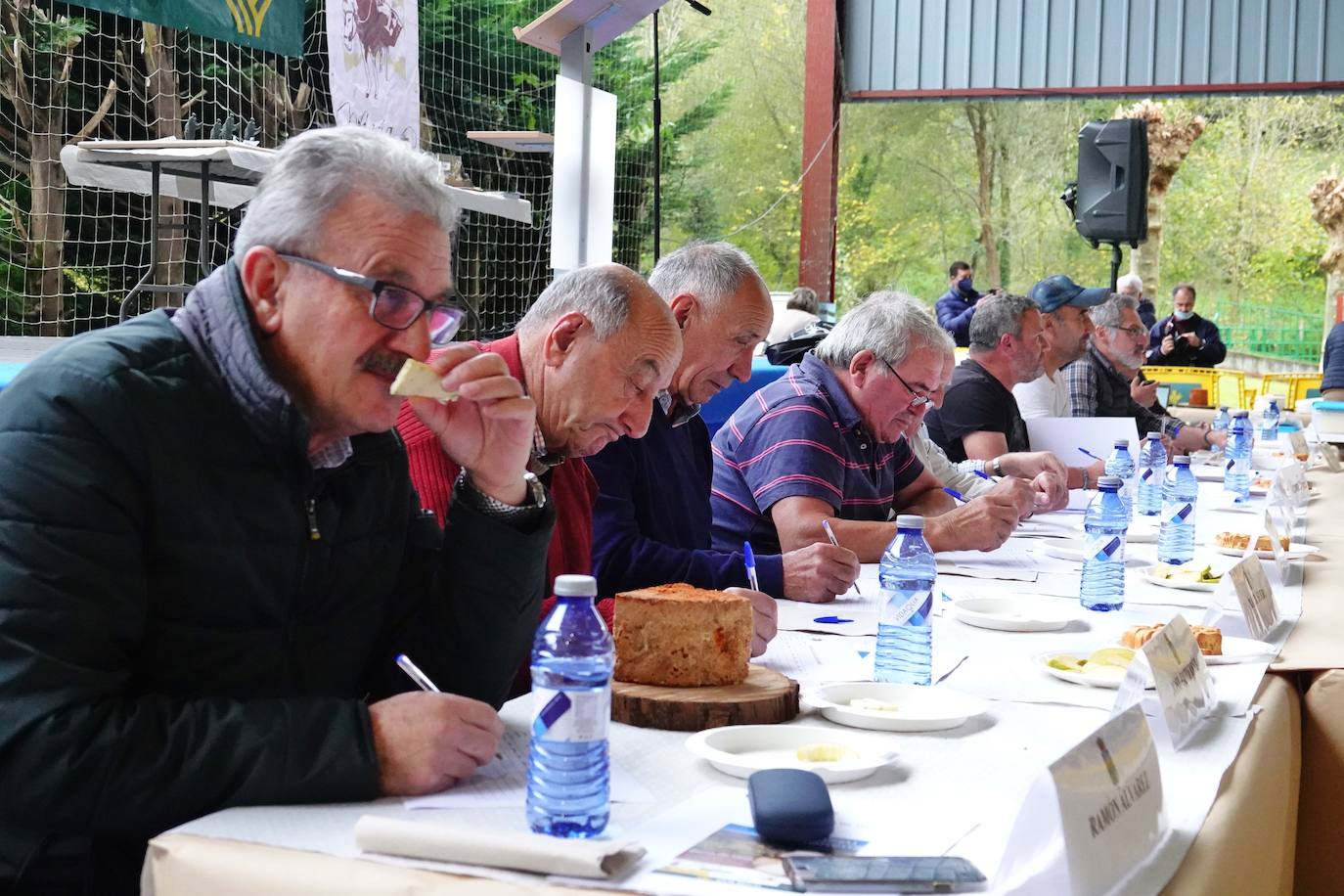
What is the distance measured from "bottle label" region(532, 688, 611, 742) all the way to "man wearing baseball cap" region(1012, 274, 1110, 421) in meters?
4.42

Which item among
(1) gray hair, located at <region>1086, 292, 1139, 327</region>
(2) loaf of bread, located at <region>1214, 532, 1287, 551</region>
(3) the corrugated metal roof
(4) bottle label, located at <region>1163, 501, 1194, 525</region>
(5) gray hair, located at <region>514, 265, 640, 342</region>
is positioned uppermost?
(3) the corrugated metal roof

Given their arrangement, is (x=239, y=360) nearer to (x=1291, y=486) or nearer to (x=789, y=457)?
(x=789, y=457)

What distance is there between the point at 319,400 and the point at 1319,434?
662 cm

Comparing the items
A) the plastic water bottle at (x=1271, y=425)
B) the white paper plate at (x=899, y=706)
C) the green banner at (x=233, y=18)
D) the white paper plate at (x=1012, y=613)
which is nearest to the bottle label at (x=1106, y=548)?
the white paper plate at (x=1012, y=613)

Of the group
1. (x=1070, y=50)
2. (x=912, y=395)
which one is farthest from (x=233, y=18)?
(x=1070, y=50)

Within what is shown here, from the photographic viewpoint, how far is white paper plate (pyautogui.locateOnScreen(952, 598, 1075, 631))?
6.74 ft

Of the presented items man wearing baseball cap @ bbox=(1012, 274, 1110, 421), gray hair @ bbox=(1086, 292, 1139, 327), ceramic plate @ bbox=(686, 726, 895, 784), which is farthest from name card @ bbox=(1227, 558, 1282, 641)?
Result: gray hair @ bbox=(1086, 292, 1139, 327)

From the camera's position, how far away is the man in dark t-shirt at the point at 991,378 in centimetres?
443

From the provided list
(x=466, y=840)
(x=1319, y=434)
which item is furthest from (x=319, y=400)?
(x=1319, y=434)

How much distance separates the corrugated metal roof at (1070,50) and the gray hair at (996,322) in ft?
21.8

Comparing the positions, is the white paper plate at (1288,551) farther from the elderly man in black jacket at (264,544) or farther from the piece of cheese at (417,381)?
the piece of cheese at (417,381)

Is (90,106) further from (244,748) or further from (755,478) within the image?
(244,748)

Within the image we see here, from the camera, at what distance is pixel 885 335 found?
2.98m

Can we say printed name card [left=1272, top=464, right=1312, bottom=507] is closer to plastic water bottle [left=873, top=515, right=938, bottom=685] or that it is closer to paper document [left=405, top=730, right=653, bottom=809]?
plastic water bottle [left=873, top=515, right=938, bottom=685]
